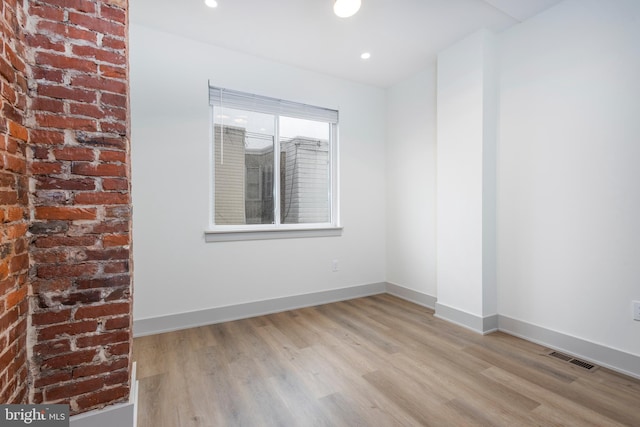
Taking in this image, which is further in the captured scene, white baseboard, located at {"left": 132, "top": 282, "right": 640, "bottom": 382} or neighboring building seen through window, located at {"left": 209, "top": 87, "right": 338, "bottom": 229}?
neighboring building seen through window, located at {"left": 209, "top": 87, "right": 338, "bottom": 229}

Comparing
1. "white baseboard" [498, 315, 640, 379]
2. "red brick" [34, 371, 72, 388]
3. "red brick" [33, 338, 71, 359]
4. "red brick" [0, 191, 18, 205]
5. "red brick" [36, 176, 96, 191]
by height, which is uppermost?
"red brick" [36, 176, 96, 191]

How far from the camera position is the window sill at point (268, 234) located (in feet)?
9.36

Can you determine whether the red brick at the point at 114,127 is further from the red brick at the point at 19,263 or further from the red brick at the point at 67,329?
the red brick at the point at 67,329

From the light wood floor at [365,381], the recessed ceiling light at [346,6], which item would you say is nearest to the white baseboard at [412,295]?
the light wood floor at [365,381]

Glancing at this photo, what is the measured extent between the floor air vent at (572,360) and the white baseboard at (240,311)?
73.9 inches

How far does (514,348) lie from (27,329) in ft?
9.63

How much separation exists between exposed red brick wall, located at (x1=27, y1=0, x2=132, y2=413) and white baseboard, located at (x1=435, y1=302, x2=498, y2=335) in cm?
257

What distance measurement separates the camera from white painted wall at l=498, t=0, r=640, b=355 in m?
1.98

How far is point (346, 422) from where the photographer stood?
153cm

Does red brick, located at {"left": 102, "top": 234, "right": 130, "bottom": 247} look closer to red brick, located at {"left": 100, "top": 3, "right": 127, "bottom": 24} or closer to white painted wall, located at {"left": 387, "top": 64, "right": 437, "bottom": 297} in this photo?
red brick, located at {"left": 100, "top": 3, "right": 127, "bottom": 24}

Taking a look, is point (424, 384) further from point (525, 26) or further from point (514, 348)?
point (525, 26)

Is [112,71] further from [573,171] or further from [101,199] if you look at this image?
[573,171]

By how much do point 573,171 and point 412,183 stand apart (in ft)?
4.97

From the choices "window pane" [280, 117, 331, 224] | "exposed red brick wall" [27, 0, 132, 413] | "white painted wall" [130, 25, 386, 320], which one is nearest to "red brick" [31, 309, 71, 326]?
"exposed red brick wall" [27, 0, 132, 413]
